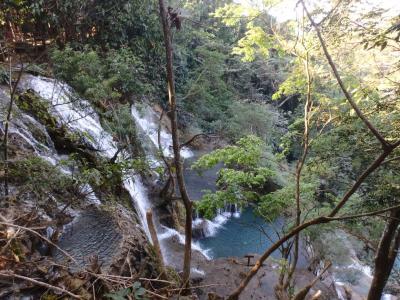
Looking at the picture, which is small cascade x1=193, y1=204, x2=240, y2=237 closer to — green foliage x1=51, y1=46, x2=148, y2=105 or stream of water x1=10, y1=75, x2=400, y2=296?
stream of water x1=10, y1=75, x2=400, y2=296

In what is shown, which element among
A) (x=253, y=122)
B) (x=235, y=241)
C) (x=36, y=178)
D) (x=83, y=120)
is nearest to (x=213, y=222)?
(x=235, y=241)

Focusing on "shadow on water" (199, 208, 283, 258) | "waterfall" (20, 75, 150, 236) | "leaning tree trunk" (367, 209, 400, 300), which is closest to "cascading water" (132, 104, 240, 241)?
"shadow on water" (199, 208, 283, 258)

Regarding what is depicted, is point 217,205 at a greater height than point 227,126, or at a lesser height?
lesser

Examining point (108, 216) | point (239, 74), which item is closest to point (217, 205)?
point (108, 216)

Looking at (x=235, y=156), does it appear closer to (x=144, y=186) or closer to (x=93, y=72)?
(x=144, y=186)

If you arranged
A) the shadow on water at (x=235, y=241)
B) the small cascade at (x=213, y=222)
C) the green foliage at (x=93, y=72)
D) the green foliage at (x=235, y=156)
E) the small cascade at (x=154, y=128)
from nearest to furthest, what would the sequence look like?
1. the green foliage at (x=235, y=156)
2. the green foliage at (x=93, y=72)
3. the shadow on water at (x=235, y=241)
4. the small cascade at (x=213, y=222)
5. the small cascade at (x=154, y=128)

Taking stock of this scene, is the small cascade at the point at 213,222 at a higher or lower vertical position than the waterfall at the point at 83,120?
lower

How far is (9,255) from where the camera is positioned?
3045 millimetres

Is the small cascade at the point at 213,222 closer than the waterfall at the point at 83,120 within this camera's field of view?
No

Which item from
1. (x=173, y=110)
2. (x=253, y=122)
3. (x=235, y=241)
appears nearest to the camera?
(x=173, y=110)

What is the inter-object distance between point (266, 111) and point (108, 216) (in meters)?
12.3

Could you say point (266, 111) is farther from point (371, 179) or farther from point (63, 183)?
point (63, 183)

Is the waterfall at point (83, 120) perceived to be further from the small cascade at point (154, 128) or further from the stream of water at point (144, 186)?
the small cascade at point (154, 128)

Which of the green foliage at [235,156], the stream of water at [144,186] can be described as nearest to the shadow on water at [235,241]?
the stream of water at [144,186]
